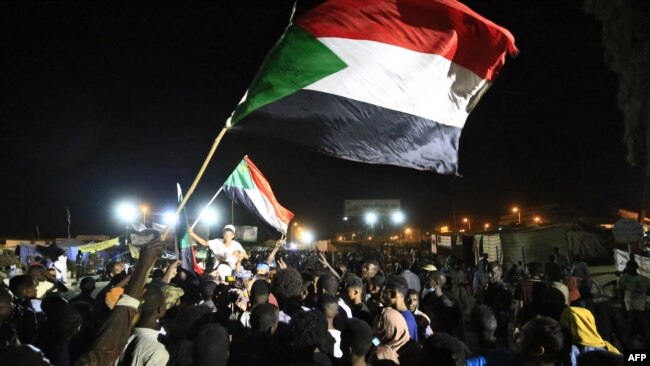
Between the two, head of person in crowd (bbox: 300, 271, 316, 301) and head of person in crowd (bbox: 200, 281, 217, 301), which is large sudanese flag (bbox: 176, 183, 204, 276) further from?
head of person in crowd (bbox: 300, 271, 316, 301)

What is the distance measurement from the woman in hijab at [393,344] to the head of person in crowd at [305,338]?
76 centimetres

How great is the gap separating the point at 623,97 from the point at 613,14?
12.7ft

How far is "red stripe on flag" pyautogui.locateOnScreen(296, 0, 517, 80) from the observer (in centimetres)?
515

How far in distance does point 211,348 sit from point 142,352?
0.50m

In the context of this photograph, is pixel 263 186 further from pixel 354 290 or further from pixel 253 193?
pixel 354 290

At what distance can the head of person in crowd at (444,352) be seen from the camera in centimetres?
297

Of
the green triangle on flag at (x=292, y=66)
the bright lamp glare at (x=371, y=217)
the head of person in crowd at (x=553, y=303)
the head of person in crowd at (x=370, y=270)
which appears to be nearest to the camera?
the green triangle on flag at (x=292, y=66)

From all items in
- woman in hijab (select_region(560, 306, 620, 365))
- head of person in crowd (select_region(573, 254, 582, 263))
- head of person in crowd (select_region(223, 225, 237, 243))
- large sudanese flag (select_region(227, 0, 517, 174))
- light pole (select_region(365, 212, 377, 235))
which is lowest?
woman in hijab (select_region(560, 306, 620, 365))

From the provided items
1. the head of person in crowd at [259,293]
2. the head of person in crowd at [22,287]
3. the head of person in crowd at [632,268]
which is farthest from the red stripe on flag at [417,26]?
the head of person in crowd at [632,268]

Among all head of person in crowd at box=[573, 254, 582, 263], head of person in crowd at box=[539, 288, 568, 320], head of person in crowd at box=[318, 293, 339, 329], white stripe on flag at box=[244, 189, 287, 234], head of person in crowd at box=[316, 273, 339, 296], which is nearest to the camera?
head of person in crowd at box=[318, 293, 339, 329]

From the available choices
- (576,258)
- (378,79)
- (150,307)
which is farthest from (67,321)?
(576,258)

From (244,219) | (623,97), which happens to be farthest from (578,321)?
(244,219)

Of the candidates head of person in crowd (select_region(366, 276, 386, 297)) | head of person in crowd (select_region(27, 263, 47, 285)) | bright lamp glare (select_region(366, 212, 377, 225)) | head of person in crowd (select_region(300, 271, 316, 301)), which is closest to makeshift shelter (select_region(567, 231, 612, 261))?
head of person in crowd (select_region(366, 276, 386, 297))

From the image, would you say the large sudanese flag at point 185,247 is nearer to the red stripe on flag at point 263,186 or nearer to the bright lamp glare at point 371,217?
the red stripe on flag at point 263,186
